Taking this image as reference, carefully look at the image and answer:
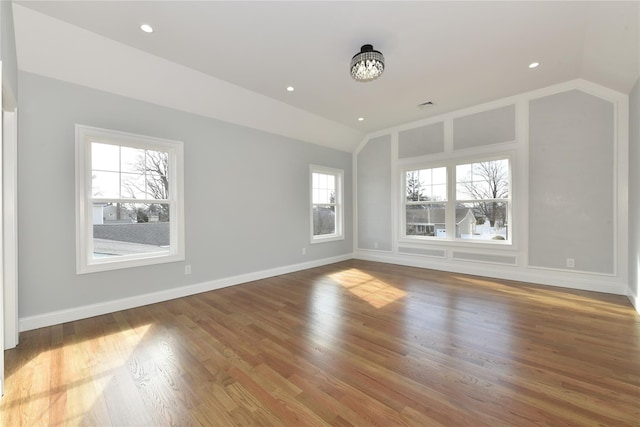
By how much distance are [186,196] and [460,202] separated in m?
4.59

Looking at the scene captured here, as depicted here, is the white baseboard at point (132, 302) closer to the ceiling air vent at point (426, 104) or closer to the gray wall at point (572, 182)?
the ceiling air vent at point (426, 104)

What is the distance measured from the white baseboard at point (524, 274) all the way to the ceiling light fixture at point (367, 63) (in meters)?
3.70

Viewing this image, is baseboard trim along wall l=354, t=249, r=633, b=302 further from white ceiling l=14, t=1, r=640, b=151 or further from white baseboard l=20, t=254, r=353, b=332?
white baseboard l=20, t=254, r=353, b=332

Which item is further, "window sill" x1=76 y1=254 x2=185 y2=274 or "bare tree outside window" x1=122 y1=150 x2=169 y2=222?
"bare tree outside window" x1=122 y1=150 x2=169 y2=222

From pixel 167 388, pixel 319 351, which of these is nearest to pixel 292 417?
pixel 319 351

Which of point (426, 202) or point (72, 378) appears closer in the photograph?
point (72, 378)

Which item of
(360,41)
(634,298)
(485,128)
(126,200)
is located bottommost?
(634,298)

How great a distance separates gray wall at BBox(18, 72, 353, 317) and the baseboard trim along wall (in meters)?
1.78

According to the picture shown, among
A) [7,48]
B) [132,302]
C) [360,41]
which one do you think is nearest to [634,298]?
[360,41]

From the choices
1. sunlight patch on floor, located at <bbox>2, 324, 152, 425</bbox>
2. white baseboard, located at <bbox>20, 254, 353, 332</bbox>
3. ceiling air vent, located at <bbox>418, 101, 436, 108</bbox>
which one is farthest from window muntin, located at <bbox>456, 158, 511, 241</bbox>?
sunlight patch on floor, located at <bbox>2, 324, 152, 425</bbox>

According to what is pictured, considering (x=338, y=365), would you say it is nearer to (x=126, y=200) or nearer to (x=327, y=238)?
(x=126, y=200)

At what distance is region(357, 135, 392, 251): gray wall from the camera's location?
577 cm

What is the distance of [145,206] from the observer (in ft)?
11.2

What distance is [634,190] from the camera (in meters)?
3.12
